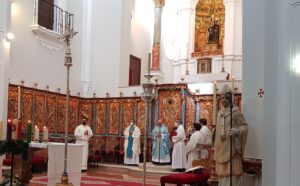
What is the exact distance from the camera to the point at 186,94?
18.2 meters

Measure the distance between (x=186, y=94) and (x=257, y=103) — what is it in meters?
10.9

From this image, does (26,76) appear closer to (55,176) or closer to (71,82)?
(71,82)

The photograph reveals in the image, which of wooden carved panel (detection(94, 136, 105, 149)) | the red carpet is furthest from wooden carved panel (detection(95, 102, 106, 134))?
the red carpet

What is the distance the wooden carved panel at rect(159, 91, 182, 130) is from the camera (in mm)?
18406

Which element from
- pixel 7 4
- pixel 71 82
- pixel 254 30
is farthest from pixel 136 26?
pixel 254 30

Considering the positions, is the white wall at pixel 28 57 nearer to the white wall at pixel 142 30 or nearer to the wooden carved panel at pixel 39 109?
the wooden carved panel at pixel 39 109

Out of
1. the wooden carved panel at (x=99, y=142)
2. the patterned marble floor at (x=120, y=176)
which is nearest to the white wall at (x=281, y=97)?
the patterned marble floor at (x=120, y=176)

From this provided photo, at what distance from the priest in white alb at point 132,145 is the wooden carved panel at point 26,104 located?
4.14 meters

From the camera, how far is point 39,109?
58.6ft

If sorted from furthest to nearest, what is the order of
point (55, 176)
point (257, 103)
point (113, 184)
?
point (113, 184) < point (55, 176) < point (257, 103)

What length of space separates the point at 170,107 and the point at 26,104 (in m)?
5.88

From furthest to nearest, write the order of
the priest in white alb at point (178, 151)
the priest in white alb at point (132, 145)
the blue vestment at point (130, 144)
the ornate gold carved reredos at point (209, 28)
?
the ornate gold carved reredos at point (209, 28), the blue vestment at point (130, 144), the priest in white alb at point (132, 145), the priest in white alb at point (178, 151)

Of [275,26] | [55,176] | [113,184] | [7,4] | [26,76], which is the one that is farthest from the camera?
[26,76]

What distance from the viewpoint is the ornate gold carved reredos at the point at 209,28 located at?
2258 cm
